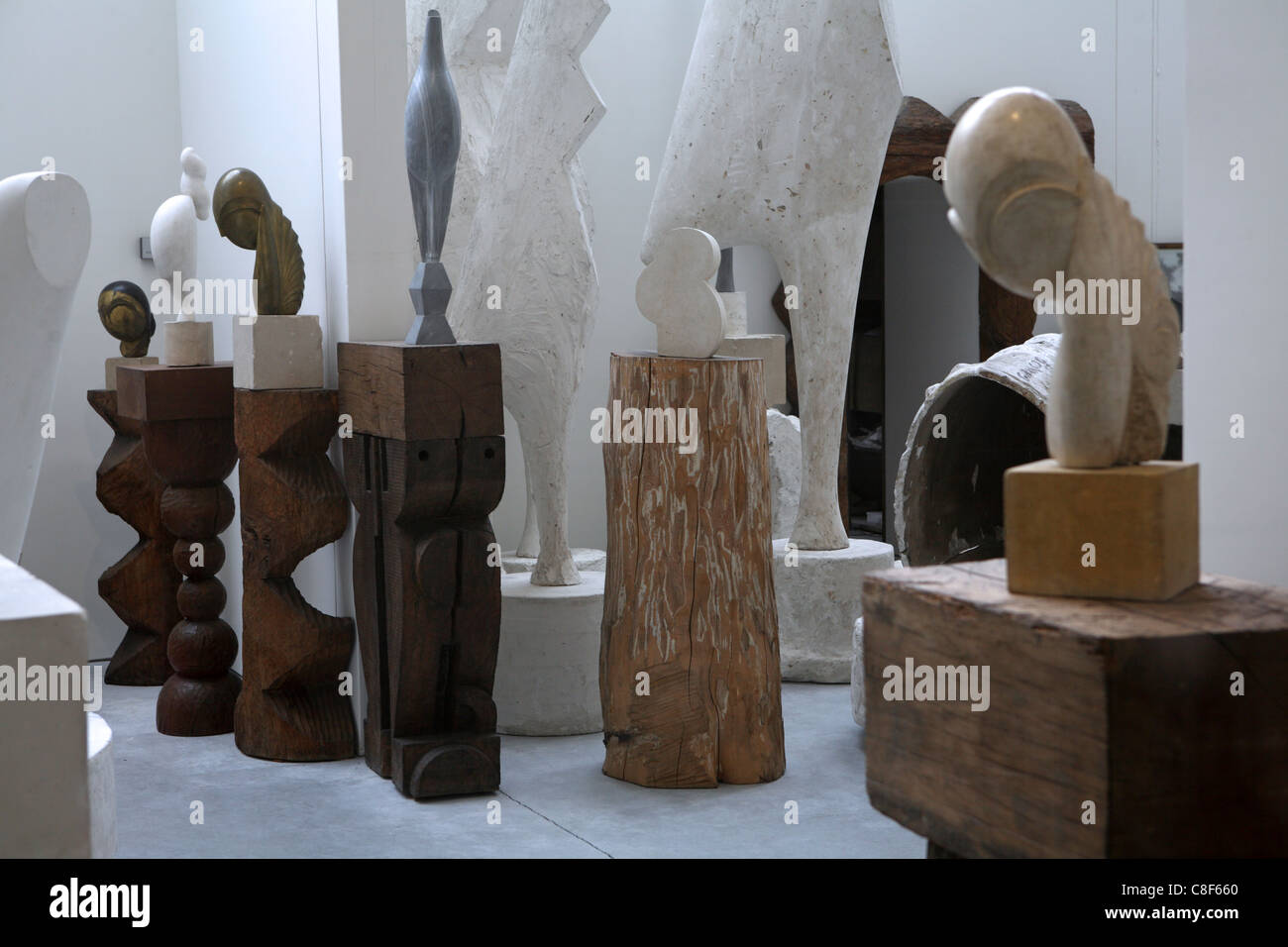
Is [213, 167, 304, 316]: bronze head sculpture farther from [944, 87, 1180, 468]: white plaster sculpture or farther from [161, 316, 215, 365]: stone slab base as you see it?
[944, 87, 1180, 468]: white plaster sculpture

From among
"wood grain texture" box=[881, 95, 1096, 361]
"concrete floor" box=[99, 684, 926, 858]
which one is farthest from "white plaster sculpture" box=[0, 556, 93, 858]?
"wood grain texture" box=[881, 95, 1096, 361]

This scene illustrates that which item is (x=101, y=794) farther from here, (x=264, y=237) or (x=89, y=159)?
(x=89, y=159)

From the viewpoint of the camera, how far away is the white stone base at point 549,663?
14.0ft

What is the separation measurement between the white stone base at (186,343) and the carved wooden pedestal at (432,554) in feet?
2.92

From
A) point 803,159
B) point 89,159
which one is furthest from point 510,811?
point 89,159

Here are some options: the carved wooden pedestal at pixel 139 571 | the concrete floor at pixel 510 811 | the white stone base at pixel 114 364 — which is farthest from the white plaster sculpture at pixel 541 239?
the carved wooden pedestal at pixel 139 571

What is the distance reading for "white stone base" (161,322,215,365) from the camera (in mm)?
4418

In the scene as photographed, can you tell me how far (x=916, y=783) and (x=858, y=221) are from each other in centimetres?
322

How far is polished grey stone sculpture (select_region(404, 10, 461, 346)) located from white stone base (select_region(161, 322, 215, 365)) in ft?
3.54

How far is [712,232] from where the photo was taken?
4.77 m

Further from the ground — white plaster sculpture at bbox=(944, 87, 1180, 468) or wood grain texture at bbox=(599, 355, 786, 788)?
white plaster sculpture at bbox=(944, 87, 1180, 468)

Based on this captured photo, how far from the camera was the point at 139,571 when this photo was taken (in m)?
4.93
